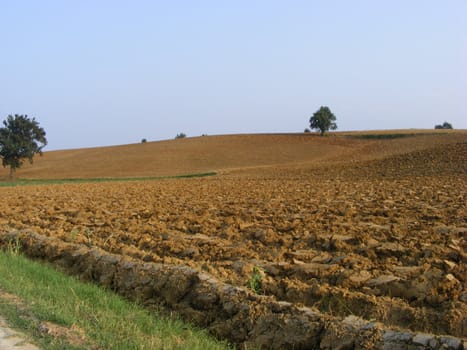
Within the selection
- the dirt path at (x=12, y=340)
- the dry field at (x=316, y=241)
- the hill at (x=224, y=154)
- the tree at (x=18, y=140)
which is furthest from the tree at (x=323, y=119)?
the dirt path at (x=12, y=340)

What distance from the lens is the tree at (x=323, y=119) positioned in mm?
71625

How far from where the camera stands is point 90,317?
5617 mm

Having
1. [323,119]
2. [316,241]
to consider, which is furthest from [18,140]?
[316,241]

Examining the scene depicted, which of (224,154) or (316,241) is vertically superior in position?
(224,154)

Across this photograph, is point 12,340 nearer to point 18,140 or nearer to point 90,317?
point 90,317

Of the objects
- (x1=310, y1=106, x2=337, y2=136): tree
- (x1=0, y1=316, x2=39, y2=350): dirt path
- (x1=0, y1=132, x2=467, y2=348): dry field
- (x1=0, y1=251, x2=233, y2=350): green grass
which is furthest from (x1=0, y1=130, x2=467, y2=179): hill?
(x1=0, y1=316, x2=39, y2=350): dirt path

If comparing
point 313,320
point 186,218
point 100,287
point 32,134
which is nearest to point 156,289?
point 100,287

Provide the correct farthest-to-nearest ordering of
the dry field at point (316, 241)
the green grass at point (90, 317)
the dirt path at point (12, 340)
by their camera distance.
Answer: the dry field at point (316, 241), the green grass at point (90, 317), the dirt path at point (12, 340)

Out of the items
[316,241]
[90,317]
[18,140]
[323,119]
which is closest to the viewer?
[90,317]

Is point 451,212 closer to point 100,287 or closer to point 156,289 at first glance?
point 156,289

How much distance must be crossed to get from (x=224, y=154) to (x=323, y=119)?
17.7 m

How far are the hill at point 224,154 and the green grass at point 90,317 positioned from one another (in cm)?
3915

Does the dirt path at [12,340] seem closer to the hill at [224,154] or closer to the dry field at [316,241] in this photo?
the dry field at [316,241]

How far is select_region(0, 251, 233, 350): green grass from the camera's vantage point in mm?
4816
